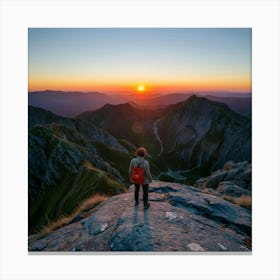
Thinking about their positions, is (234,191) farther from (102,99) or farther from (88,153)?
(88,153)

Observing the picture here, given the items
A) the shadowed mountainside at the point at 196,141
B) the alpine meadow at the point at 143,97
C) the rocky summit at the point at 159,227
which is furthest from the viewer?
the shadowed mountainside at the point at 196,141

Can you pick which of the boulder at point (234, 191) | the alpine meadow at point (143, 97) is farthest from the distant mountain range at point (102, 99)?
the boulder at point (234, 191)

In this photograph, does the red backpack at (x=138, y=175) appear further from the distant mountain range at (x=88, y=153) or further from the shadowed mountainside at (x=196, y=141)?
the shadowed mountainside at (x=196, y=141)

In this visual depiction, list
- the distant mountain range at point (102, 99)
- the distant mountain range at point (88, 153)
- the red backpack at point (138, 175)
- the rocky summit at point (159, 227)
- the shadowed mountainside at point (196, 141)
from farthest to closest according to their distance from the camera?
1. the shadowed mountainside at point (196, 141)
2. the distant mountain range at point (88, 153)
3. the distant mountain range at point (102, 99)
4. the red backpack at point (138, 175)
5. the rocky summit at point (159, 227)

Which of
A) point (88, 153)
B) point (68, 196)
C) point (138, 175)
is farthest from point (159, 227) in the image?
point (88, 153)

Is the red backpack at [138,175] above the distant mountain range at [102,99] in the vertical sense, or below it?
below
